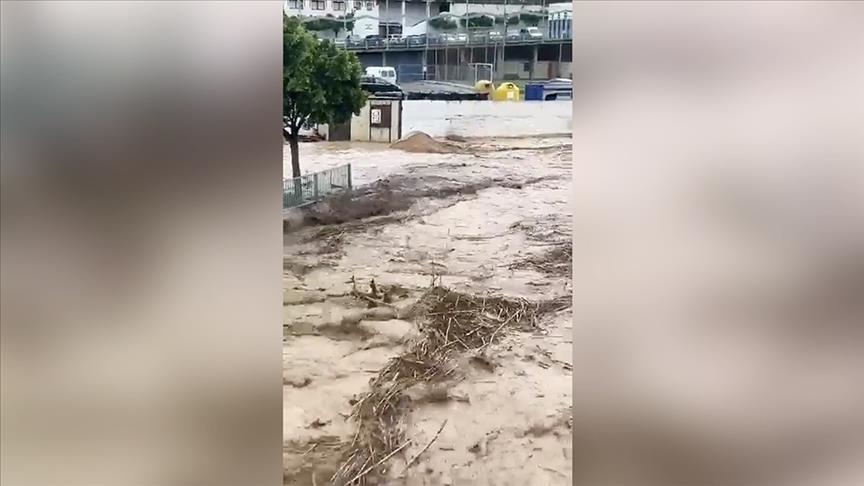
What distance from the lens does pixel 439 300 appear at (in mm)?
1052

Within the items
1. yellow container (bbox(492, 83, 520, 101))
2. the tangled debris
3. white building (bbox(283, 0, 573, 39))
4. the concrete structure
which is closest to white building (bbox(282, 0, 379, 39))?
white building (bbox(283, 0, 573, 39))

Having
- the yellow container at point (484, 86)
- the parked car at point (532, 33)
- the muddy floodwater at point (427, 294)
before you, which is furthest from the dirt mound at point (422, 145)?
the parked car at point (532, 33)

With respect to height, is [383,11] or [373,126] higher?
[383,11]

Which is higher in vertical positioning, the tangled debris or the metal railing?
the metal railing

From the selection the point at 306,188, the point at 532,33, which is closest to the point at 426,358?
the point at 306,188

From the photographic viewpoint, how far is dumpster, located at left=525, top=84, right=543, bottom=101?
3.38 ft

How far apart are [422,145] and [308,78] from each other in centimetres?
23

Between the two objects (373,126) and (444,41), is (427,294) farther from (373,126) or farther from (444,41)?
(444,41)

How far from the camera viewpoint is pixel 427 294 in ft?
3.46

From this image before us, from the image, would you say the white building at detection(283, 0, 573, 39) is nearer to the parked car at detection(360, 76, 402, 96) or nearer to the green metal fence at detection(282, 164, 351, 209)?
the parked car at detection(360, 76, 402, 96)

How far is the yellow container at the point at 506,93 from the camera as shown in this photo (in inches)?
40.9
